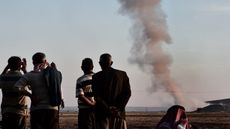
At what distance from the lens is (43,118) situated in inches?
412

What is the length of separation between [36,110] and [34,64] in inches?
31.3

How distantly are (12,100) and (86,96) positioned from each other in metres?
1.39

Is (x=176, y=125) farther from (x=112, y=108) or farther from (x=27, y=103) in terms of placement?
(x=27, y=103)

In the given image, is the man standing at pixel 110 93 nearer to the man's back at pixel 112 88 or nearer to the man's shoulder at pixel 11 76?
the man's back at pixel 112 88

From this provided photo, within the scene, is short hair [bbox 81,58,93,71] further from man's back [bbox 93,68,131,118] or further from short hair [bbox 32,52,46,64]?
short hair [bbox 32,52,46,64]

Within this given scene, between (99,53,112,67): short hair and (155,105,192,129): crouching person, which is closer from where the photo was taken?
(155,105,192,129): crouching person

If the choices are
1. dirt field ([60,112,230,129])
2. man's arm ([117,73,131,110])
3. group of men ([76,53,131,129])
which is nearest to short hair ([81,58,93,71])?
group of men ([76,53,131,129])

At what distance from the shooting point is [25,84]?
1035 cm

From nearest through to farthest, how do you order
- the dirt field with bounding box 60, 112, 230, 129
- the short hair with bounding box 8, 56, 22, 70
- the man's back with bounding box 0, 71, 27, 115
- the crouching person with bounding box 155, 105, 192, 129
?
1. the crouching person with bounding box 155, 105, 192, 129
2. the man's back with bounding box 0, 71, 27, 115
3. the short hair with bounding box 8, 56, 22, 70
4. the dirt field with bounding box 60, 112, 230, 129

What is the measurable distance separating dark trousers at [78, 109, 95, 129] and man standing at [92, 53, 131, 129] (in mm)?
1071

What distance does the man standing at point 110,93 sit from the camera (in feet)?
35.0

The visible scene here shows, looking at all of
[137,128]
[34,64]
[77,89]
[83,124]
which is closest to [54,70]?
[34,64]

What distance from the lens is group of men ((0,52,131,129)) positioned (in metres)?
10.4

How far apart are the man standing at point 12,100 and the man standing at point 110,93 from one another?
143cm
